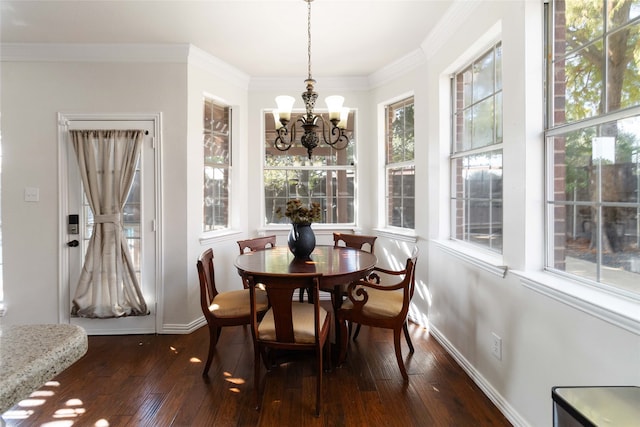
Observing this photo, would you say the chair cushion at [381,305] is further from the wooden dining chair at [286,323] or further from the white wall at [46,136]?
the white wall at [46,136]

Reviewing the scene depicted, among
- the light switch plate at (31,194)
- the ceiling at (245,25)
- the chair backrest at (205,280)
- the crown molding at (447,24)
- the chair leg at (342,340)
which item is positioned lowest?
the chair leg at (342,340)

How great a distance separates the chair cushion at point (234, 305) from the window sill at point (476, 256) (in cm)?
154

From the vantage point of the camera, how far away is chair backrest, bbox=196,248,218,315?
236 centimetres

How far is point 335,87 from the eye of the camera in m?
3.96

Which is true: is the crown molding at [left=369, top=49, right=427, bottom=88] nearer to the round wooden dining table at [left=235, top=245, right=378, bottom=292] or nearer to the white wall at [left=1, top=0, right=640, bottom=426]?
the white wall at [left=1, top=0, right=640, bottom=426]

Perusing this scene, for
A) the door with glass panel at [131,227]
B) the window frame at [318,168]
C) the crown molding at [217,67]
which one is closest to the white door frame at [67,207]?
the door with glass panel at [131,227]

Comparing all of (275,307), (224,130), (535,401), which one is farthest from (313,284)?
(224,130)

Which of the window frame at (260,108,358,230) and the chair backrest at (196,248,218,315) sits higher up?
the window frame at (260,108,358,230)

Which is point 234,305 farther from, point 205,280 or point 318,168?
point 318,168

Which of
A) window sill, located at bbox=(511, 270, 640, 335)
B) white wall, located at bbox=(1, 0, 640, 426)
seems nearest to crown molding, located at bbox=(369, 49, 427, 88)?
white wall, located at bbox=(1, 0, 640, 426)

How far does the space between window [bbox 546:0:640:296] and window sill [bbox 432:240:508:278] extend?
28cm

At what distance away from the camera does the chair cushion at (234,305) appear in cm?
245

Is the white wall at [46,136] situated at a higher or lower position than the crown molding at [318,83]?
lower

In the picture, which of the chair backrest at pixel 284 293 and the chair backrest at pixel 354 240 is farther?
the chair backrest at pixel 354 240
